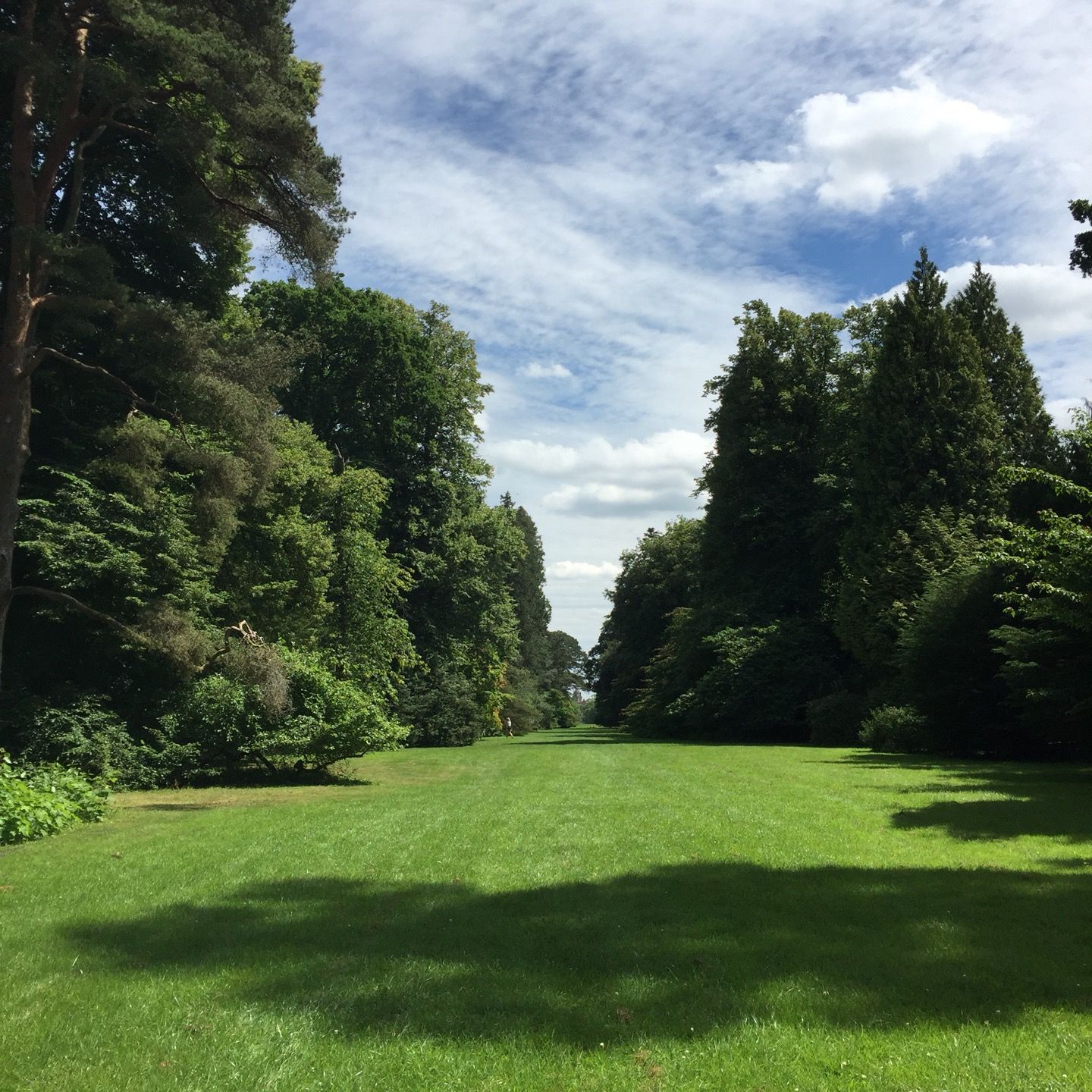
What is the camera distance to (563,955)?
638 cm

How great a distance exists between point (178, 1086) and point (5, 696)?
1668cm

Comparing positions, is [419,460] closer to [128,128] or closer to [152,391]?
[152,391]

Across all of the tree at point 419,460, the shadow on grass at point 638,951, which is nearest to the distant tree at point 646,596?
the tree at point 419,460

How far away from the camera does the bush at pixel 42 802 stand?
12499 millimetres

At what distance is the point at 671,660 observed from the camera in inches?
1639

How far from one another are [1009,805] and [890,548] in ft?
65.1

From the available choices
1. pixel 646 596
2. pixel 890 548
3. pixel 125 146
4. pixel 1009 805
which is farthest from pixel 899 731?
pixel 646 596

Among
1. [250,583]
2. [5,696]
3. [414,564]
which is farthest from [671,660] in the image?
[5,696]

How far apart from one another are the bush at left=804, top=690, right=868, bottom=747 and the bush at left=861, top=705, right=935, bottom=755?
3719mm

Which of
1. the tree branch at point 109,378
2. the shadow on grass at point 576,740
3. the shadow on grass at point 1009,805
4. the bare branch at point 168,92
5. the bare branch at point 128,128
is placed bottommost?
the shadow on grass at point 576,740

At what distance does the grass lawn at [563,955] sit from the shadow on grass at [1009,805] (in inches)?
4.3

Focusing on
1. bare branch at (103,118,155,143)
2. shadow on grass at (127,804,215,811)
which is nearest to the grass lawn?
shadow on grass at (127,804,215,811)

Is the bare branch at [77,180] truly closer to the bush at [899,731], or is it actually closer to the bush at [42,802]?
the bush at [42,802]

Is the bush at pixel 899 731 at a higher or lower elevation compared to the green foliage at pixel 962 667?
lower
